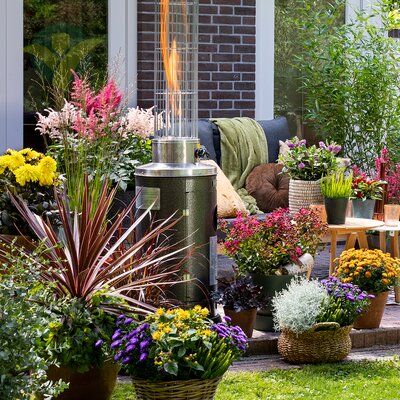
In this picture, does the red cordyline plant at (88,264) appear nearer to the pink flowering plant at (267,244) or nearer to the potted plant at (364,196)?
the pink flowering plant at (267,244)

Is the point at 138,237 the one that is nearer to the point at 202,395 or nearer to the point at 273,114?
the point at 202,395

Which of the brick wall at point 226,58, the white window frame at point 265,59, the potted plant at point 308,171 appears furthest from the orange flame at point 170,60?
the white window frame at point 265,59

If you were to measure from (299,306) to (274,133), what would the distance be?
3237 mm

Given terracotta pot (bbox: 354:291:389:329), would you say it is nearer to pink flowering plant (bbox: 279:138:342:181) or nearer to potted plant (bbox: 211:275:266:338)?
potted plant (bbox: 211:275:266:338)

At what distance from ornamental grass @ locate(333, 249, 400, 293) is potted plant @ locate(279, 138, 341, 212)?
916 mm

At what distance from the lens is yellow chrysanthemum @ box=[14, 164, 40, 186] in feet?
17.7

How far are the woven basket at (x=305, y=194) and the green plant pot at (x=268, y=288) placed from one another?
3.80 feet

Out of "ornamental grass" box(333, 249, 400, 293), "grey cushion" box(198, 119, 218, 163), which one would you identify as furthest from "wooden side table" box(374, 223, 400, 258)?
"grey cushion" box(198, 119, 218, 163)

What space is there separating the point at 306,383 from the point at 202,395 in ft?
3.21

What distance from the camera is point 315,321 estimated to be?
199 inches

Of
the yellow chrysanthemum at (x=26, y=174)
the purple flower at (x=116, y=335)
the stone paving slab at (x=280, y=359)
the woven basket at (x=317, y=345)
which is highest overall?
the yellow chrysanthemum at (x=26, y=174)

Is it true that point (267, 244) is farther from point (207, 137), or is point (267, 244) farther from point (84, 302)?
point (207, 137)

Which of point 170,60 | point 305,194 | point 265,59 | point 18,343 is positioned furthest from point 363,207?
point 18,343

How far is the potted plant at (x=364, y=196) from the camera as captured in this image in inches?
262
